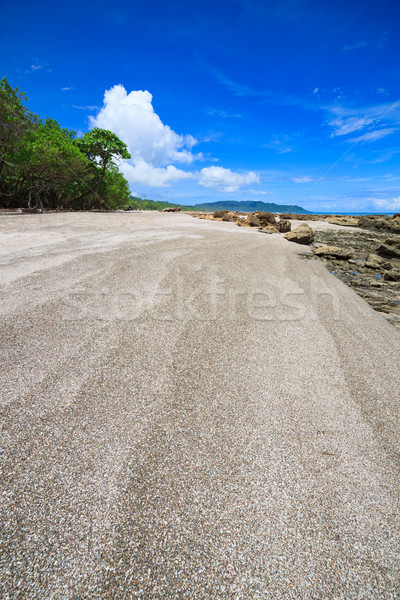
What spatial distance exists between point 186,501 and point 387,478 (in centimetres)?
166

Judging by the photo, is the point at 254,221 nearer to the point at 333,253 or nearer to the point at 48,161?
the point at 333,253

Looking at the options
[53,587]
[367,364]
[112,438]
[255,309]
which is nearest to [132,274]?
[255,309]

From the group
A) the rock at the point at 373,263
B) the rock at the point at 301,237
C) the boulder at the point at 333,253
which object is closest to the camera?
the rock at the point at 373,263

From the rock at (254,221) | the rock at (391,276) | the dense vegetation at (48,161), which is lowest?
the rock at (391,276)

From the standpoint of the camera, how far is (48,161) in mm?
16312

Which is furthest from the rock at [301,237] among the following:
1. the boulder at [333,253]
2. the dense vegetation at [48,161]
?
the dense vegetation at [48,161]

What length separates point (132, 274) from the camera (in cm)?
603

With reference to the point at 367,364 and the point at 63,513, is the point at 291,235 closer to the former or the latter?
the point at 367,364

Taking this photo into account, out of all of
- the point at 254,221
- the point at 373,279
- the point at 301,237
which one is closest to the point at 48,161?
the point at 254,221

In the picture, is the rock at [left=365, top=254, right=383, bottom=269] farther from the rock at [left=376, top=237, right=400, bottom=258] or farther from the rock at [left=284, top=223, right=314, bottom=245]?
the rock at [left=376, top=237, right=400, bottom=258]

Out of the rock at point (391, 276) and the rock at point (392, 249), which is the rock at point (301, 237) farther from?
the rock at point (391, 276)

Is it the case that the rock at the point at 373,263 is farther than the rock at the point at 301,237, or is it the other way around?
the rock at the point at 301,237

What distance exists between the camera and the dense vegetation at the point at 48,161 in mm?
16703

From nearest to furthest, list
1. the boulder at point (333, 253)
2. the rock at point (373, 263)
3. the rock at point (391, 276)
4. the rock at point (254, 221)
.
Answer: the rock at point (391, 276) → the rock at point (373, 263) → the boulder at point (333, 253) → the rock at point (254, 221)
